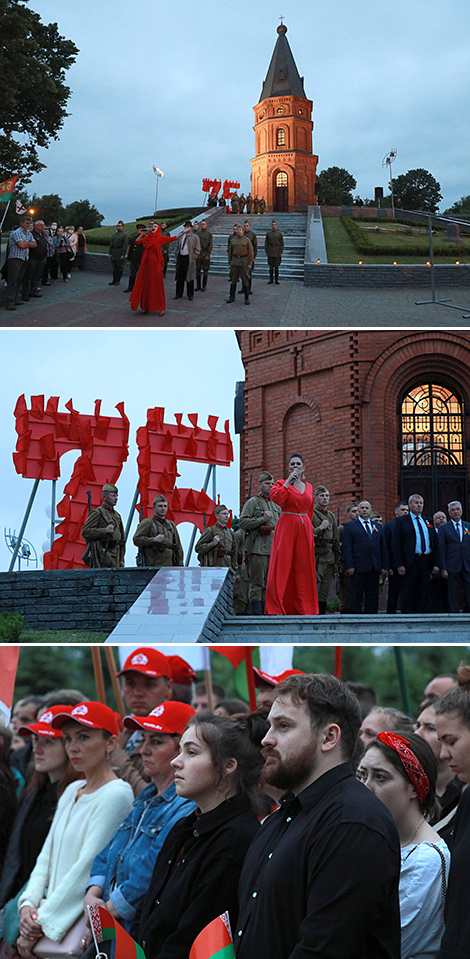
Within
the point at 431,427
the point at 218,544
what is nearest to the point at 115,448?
the point at 218,544

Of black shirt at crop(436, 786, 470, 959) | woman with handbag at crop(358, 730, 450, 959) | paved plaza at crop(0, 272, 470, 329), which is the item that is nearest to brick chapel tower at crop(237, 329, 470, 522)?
paved plaza at crop(0, 272, 470, 329)

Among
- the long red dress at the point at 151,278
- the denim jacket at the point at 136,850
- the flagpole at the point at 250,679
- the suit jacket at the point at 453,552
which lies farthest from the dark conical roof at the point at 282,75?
the denim jacket at the point at 136,850

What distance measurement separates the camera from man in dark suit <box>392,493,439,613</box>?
10.9 meters

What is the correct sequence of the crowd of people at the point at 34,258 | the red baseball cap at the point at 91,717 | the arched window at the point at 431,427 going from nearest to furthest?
the red baseball cap at the point at 91,717, the crowd of people at the point at 34,258, the arched window at the point at 431,427

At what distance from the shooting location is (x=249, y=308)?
17000 millimetres

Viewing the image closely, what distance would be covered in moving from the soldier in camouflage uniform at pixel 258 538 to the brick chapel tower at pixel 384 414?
5.99 metres

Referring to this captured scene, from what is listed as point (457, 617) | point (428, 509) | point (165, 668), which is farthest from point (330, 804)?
point (428, 509)

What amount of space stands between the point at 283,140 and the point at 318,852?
217 feet

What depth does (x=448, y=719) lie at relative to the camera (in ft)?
11.0

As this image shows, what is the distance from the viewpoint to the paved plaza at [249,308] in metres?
15.6

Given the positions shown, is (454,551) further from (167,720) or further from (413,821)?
(413,821)

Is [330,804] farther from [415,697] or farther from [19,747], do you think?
[415,697]

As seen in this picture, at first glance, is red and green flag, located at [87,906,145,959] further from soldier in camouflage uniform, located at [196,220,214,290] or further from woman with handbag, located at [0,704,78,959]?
soldier in camouflage uniform, located at [196,220,214,290]

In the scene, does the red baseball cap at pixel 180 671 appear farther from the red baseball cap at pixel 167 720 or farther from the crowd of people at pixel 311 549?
the crowd of people at pixel 311 549
